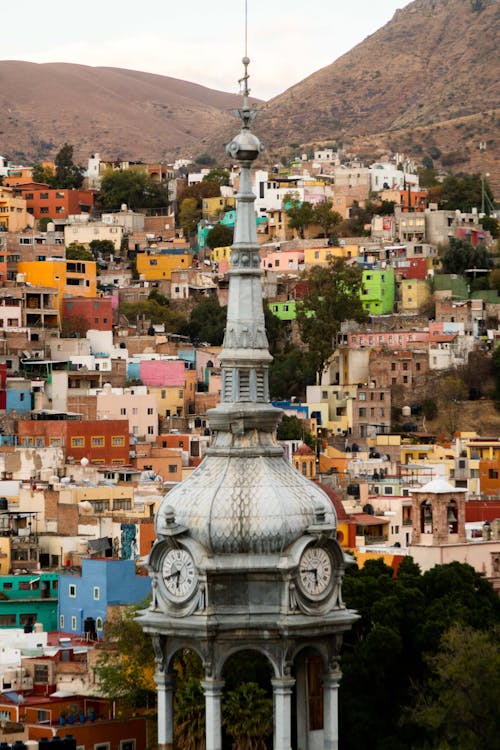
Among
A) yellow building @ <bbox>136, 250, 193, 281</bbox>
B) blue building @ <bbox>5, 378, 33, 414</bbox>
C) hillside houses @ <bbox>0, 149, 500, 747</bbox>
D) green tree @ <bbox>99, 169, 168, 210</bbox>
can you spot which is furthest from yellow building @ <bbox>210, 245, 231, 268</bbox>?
blue building @ <bbox>5, 378, 33, 414</bbox>

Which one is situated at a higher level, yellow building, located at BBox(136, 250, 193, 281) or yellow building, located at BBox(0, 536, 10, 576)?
yellow building, located at BBox(136, 250, 193, 281)

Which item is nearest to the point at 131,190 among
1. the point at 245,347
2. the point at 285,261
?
the point at 285,261

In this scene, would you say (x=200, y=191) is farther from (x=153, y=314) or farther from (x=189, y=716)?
(x=189, y=716)

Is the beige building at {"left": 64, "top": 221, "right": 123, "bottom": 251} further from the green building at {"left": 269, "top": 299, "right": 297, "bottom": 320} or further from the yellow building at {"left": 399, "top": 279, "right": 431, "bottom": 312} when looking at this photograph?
the yellow building at {"left": 399, "top": 279, "right": 431, "bottom": 312}

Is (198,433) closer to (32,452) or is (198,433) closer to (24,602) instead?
(32,452)

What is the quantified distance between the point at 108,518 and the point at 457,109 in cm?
12251

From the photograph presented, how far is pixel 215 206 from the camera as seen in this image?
118 m

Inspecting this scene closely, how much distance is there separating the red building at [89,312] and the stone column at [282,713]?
6939 centimetres

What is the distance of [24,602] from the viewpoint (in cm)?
5803

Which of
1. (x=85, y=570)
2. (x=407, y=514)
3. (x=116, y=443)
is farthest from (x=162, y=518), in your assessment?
(x=116, y=443)

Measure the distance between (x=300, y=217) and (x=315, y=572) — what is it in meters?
88.5

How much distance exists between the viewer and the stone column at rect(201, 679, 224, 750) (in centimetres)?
2269

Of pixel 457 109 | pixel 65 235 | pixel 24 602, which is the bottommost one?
pixel 24 602

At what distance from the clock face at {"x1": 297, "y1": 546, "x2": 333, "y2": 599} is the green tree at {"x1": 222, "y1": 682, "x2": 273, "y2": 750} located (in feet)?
47.9
